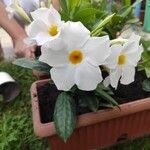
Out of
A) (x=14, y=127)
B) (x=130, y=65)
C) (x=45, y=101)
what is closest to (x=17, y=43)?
(x=14, y=127)

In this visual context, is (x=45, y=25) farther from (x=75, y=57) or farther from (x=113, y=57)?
(x=113, y=57)

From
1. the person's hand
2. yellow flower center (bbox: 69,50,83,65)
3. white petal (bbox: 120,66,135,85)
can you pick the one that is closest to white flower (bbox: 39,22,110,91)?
yellow flower center (bbox: 69,50,83,65)

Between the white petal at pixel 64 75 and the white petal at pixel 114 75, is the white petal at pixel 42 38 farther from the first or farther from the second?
the white petal at pixel 114 75

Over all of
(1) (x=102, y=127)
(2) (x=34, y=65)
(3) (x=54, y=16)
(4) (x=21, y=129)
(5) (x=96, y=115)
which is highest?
(3) (x=54, y=16)

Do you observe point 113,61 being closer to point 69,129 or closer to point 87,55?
point 87,55

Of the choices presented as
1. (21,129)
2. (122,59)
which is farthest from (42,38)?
(21,129)

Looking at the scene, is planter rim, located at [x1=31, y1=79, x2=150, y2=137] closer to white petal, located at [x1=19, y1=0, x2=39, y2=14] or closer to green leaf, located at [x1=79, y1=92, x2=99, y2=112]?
green leaf, located at [x1=79, y1=92, x2=99, y2=112]

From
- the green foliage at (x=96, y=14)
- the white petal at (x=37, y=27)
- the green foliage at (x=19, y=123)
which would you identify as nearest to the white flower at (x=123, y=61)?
the green foliage at (x=96, y=14)
